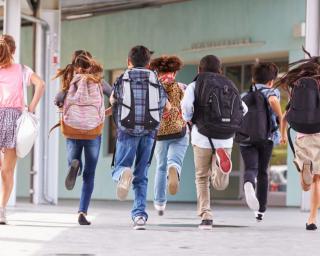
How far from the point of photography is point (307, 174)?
1029cm

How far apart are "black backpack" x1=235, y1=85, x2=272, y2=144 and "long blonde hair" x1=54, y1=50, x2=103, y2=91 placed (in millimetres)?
1794

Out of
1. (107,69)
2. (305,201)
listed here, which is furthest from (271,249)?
(107,69)

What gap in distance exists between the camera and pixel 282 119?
1077cm

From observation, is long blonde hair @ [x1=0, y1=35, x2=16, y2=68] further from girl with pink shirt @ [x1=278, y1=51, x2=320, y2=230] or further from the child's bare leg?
the child's bare leg

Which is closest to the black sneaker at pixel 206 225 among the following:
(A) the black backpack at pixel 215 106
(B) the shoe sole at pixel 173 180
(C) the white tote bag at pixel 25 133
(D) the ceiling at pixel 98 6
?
(B) the shoe sole at pixel 173 180

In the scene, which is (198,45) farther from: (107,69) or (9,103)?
(9,103)

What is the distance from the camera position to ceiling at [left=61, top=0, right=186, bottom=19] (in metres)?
19.6

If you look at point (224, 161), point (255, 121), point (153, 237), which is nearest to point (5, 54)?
point (224, 161)

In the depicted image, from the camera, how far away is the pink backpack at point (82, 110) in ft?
34.0

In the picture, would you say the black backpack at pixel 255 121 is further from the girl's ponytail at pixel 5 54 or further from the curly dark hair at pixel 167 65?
the girl's ponytail at pixel 5 54

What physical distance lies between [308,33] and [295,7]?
3.10 metres

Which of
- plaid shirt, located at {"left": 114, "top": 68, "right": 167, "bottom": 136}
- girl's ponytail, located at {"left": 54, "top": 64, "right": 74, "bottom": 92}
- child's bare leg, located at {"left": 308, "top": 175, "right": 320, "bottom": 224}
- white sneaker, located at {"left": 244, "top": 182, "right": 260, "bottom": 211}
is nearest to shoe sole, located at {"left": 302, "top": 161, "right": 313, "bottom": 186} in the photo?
child's bare leg, located at {"left": 308, "top": 175, "right": 320, "bottom": 224}

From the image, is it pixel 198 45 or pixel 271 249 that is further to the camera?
pixel 198 45

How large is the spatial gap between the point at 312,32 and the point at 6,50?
5674 millimetres
